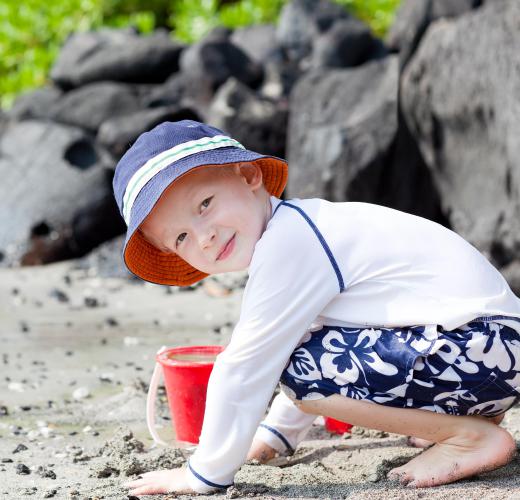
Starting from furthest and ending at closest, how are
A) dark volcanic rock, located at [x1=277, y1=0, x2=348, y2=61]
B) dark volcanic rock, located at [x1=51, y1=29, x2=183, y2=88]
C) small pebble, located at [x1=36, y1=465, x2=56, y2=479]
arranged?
dark volcanic rock, located at [x1=51, y1=29, x2=183, y2=88]
dark volcanic rock, located at [x1=277, y1=0, x2=348, y2=61]
small pebble, located at [x1=36, y1=465, x2=56, y2=479]

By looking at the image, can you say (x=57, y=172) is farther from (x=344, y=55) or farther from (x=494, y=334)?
(x=494, y=334)

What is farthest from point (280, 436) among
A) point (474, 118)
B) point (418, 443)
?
point (474, 118)

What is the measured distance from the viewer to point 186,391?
9.83 feet

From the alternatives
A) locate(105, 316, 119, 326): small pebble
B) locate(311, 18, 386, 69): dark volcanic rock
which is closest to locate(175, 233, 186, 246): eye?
locate(105, 316, 119, 326): small pebble

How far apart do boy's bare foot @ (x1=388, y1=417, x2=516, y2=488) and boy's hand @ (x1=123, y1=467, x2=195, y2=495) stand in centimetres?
62

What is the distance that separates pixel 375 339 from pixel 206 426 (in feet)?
1.71

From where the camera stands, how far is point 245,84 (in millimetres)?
8859

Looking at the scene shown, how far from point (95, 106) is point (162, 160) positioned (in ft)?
21.5

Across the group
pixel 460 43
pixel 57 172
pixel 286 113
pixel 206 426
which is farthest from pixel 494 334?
pixel 57 172

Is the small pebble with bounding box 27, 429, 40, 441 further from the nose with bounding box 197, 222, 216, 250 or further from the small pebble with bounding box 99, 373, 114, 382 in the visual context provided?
the nose with bounding box 197, 222, 216, 250

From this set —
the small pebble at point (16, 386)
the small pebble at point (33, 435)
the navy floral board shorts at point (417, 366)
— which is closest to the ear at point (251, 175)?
the navy floral board shorts at point (417, 366)

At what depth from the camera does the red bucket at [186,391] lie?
2965 mm

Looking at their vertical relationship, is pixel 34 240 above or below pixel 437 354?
below

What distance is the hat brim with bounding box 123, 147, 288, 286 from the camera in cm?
239
